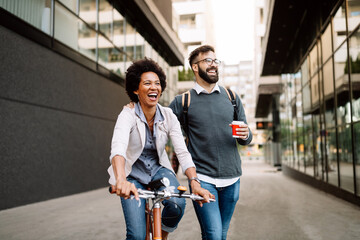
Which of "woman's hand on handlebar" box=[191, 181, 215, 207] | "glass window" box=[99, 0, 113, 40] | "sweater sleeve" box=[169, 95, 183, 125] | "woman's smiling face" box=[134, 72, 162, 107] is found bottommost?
"woman's hand on handlebar" box=[191, 181, 215, 207]

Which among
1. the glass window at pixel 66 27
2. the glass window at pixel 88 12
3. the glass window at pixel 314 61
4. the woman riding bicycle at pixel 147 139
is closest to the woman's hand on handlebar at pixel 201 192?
the woman riding bicycle at pixel 147 139

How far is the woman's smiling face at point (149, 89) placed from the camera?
2.85 m

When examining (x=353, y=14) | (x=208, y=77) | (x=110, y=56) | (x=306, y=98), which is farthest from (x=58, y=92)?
(x=306, y=98)

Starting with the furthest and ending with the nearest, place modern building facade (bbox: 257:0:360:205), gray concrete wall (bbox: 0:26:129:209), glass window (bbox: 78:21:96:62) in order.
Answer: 1. glass window (bbox: 78:21:96:62)
2. modern building facade (bbox: 257:0:360:205)
3. gray concrete wall (bbox: 0:26:129:209)

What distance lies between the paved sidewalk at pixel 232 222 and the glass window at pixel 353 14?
14.1ft

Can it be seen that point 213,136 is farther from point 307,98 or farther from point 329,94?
point 307,98

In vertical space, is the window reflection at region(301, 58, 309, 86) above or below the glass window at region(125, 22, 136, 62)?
below

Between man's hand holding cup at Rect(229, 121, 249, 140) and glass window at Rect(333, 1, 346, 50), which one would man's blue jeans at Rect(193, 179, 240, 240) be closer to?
man's hand holding cup at Rect(229, 121, 249, 140)

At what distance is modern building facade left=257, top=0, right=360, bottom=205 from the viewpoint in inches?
373

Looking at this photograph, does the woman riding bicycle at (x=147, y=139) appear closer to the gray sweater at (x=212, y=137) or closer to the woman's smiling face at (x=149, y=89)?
the woman's smiling face at (x=149, y=89)

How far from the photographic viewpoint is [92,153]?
43.5ft

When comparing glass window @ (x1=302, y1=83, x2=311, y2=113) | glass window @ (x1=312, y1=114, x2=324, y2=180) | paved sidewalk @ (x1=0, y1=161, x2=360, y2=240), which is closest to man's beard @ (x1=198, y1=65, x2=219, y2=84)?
paved sidewalk @ (x1=0, y1=161, x2=360, y2=240)

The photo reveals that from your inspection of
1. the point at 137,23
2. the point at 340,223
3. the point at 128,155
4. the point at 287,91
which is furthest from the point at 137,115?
the point at 287,91

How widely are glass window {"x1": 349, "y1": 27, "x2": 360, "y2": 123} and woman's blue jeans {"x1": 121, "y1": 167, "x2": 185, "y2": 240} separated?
743 centimetres
